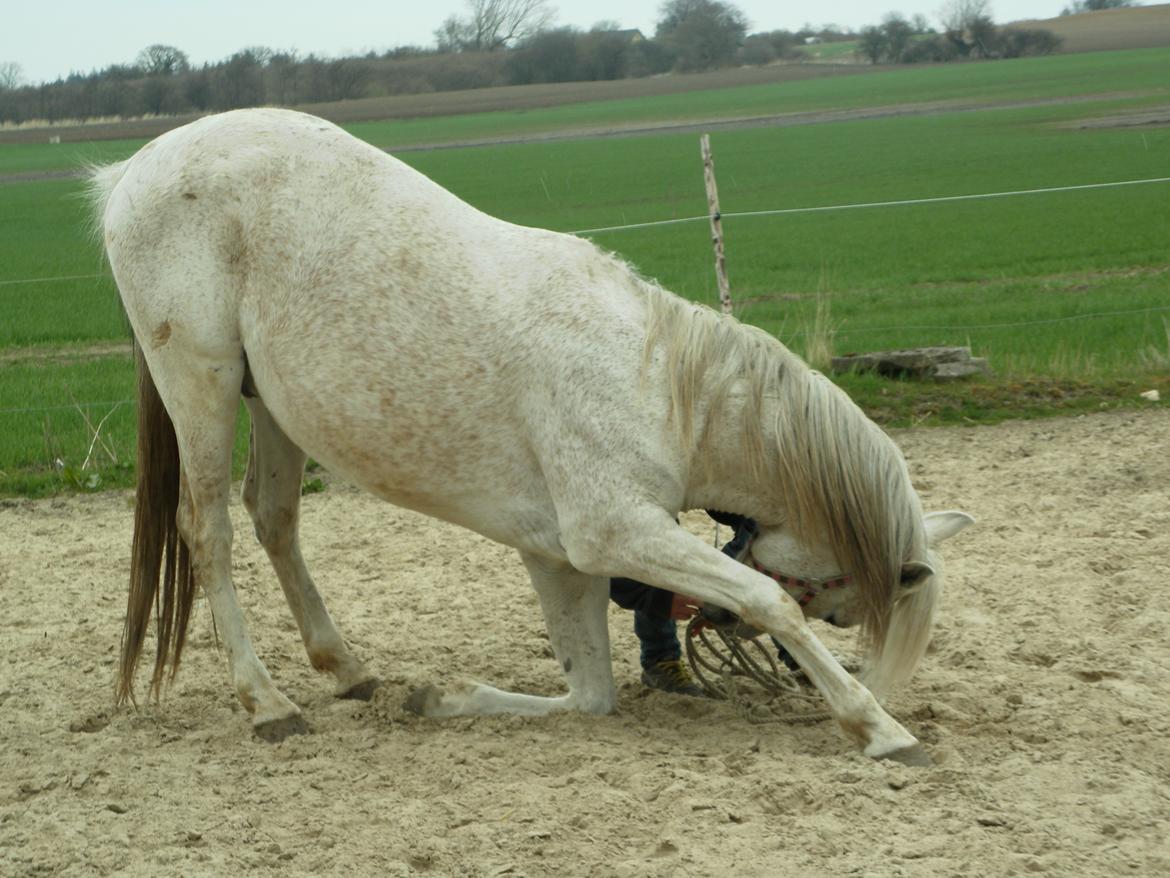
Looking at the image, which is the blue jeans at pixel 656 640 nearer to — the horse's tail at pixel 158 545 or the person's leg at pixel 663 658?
the person's leg at pixel 663 658

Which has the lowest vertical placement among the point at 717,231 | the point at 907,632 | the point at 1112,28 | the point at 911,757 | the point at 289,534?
the point at 911,757

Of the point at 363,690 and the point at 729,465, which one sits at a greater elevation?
the point at 729,465

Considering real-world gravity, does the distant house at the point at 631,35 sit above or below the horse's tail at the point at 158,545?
above

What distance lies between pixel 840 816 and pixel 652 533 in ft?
3.06

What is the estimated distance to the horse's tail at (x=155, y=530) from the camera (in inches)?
180

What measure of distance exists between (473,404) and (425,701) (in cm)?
108

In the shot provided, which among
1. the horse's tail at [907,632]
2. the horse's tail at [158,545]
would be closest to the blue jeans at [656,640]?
the horse's tail at [907,632]

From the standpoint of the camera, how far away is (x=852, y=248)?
72.2 feet

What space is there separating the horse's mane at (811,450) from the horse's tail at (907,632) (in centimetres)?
2

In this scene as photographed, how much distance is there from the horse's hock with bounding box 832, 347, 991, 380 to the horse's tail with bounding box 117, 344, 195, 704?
18.0ft

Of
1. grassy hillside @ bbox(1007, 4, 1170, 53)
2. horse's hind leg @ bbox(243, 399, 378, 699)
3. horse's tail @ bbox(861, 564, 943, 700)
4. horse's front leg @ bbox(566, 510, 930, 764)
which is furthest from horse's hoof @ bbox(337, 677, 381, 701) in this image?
grassy hillside @ bbox(1007, 4, 1170, 53)

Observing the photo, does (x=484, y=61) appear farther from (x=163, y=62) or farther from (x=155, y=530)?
(x=155, y=530)

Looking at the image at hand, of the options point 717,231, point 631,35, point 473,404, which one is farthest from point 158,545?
point 631,35

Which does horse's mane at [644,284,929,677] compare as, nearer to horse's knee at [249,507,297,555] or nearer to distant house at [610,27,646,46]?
Result: horse's knee at [249,507,297,555]
